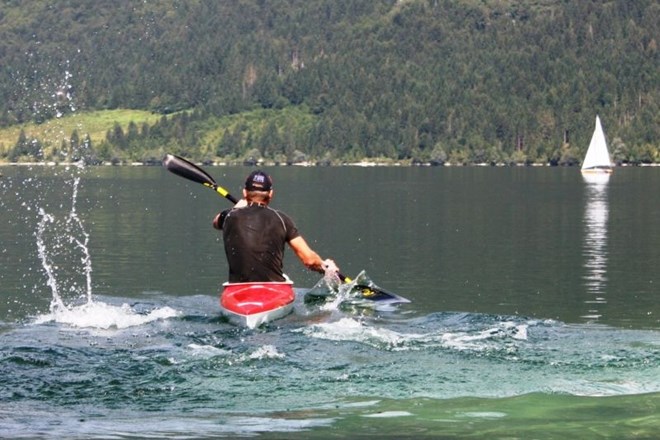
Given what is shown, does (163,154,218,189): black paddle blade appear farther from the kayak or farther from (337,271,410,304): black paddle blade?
the kayak

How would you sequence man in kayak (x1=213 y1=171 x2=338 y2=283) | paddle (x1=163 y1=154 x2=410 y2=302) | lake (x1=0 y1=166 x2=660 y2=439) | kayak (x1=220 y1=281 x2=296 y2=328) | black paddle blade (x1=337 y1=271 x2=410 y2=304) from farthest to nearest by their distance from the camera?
paddle (x1=163 y1=154 x2=410 y2=302)
black paddle blade (x1=337 y1=271 x2=410 y2=304)
man in kayak (x1=213 y1=171 x2=338 y2=283)
kayak (x1=220 y1=281 x2=296 y2=328)
lake (x1=0 y1=166 x2=660 y2=439)

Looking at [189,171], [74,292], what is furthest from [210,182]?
[74,292]

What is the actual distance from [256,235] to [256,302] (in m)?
1.28

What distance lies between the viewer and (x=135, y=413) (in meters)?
18.7

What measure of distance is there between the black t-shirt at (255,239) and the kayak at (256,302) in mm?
181

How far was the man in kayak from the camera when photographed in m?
25.6

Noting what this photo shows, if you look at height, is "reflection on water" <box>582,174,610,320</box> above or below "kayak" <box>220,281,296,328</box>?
below

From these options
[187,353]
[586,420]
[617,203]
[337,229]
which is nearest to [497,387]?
[586,420]

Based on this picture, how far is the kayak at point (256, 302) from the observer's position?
83.5 feet

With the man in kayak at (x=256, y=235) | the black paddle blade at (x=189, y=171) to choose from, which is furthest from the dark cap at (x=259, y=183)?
the black paddle blade at (x=189, y=171)

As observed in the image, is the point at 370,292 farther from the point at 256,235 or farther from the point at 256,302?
the point at 256,235

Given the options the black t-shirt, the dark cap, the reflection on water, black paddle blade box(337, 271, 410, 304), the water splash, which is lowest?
the reflection on water

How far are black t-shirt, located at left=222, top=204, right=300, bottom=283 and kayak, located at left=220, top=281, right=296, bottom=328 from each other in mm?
181

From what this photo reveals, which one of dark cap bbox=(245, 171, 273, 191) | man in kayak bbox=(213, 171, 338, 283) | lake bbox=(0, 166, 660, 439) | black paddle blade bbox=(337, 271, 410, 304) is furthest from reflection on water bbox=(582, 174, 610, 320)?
dark cap bbox=(245, 171, 273, 191)
